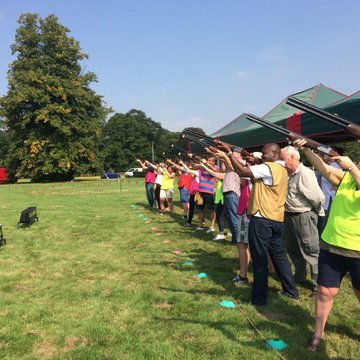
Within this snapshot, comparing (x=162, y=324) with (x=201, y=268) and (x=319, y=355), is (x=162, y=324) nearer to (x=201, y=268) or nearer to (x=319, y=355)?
(x=319, y=355)

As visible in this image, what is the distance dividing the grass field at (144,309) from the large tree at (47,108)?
113 ft

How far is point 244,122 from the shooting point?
12.8 meters

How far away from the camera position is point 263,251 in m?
4.25

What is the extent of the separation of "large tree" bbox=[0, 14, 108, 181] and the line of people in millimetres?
36820

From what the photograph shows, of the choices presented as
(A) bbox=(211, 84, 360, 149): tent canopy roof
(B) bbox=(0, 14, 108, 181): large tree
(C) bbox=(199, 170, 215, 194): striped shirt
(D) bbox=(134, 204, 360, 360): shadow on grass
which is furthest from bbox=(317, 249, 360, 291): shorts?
(B) bbox=(0, 14, 108, 181): large tree

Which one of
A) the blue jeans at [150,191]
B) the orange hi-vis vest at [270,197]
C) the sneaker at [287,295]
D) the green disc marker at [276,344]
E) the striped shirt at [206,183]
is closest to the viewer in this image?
the green disc marker at [276,344]

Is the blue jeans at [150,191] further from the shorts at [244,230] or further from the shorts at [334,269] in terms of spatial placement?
the shorts at [334,269]

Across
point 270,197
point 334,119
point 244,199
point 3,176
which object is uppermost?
point 334,119

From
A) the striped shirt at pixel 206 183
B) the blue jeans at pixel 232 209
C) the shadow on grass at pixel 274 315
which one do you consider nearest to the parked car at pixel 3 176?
the striped shirt at pixel 206 183

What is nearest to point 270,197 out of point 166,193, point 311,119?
point 311,119

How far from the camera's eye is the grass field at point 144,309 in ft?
11.3

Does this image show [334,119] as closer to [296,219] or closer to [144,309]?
[296,219]

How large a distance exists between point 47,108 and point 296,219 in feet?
128

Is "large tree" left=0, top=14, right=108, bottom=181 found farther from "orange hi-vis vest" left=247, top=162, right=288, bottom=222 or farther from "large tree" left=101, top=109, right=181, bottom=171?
"orange hi-vis vest" left=247, top=162, right=288, bottom=222
